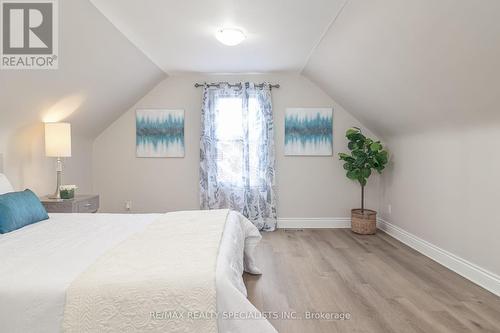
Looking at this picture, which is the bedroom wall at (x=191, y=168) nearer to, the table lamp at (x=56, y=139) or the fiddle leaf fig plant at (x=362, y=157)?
the fiddle leaf fig plant at (x=362, y=157)

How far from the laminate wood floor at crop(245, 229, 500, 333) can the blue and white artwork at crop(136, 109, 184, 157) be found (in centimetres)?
218

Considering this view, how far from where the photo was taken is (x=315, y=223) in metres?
4.89

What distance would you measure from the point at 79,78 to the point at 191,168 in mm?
2106

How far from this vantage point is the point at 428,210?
140 inches

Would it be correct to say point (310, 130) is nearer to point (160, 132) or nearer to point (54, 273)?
point (160, 132)

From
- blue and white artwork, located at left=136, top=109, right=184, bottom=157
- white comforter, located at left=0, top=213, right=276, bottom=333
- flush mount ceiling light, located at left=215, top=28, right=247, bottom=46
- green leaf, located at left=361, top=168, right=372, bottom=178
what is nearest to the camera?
white comforter, located at left=0, top=213, right=276, bottom=333

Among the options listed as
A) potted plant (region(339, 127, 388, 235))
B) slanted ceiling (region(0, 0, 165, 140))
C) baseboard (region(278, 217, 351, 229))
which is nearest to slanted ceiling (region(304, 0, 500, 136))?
potted plant (region(339, 127, 388, 235))

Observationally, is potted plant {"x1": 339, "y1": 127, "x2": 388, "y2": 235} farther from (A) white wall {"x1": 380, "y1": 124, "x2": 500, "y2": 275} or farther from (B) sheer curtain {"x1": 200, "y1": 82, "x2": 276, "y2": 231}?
(B) sheer curtain {"x1": 200, "y1": 82, "x2": 276, "y2": 231}

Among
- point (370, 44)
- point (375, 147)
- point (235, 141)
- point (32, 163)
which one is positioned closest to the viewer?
point (370, 44)

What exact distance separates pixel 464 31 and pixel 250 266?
95.6 inches

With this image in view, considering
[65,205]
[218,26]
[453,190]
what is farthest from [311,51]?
[65,205]

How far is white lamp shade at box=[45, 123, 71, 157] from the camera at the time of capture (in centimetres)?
331

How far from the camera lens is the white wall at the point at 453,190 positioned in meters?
2.67

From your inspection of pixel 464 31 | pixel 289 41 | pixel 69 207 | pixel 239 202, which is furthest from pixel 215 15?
pixel 239 202
